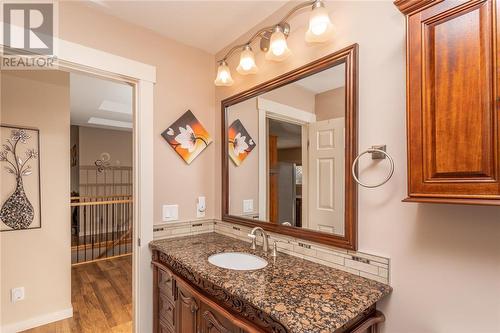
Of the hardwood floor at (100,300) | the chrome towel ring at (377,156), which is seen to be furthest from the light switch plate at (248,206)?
the hardwood floor at (100,300)

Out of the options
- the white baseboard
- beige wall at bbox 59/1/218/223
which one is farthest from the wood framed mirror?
the white baseboard

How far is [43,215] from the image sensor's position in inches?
94.3

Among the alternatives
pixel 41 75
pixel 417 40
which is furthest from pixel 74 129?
pixel 417 40

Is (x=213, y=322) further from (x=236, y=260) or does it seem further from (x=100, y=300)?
(x=100, y=300)

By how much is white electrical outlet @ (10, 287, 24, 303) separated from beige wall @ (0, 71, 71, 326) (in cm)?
3

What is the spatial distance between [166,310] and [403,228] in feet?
5.02

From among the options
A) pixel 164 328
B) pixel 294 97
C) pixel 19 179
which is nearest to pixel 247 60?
pixel 294 97

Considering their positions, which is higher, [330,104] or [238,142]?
[330,104]

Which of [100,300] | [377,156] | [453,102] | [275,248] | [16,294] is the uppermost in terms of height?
[453,102]

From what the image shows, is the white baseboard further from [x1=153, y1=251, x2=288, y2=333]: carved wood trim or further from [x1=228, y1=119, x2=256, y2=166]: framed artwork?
[x1=228, y1=119, x2=256, y2=166]: framed artwork

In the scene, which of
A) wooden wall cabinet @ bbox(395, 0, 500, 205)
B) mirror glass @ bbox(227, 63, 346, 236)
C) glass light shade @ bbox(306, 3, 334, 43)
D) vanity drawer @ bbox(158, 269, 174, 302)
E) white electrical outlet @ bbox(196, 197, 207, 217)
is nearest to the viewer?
wooden wall cabinet @ bbox(395, 0, 500, 205)

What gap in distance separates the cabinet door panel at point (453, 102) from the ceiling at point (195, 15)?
1.01 m

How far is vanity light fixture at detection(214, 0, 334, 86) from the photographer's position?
1228 mm

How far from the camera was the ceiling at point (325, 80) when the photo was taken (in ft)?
4.24
